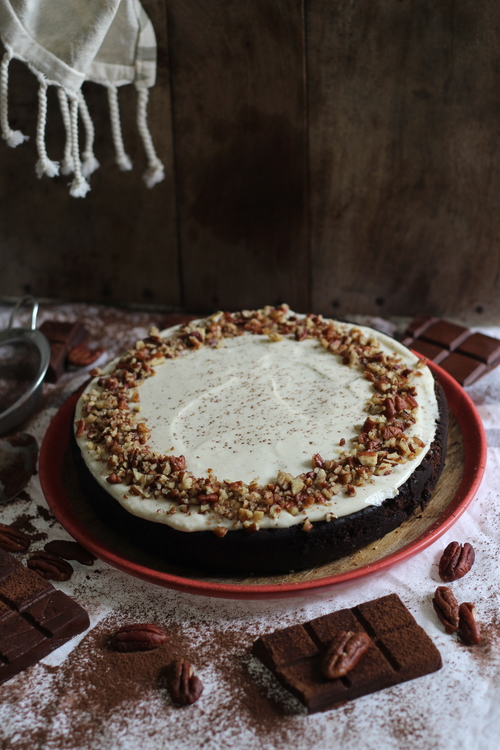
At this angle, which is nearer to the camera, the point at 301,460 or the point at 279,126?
the point at 301,460

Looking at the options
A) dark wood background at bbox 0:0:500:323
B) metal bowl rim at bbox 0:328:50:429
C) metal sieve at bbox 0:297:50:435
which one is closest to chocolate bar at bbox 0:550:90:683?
metal bowl rim at bbox 0:328:50:429

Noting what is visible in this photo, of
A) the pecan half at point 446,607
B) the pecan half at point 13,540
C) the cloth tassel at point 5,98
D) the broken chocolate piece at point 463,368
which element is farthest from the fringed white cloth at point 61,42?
the pecan half at point 446,607

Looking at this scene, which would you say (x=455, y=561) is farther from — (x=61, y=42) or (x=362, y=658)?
(x=61, y=42)

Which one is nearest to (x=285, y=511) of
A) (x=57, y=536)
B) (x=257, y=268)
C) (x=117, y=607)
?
(x=117, y=607)

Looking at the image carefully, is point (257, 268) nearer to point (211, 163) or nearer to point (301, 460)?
point (211, 163)

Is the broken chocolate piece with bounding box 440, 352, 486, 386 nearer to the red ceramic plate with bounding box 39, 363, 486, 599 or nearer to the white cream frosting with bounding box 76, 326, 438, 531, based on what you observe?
the red ceramic plate with bounding box 39, 363, 486, 599
